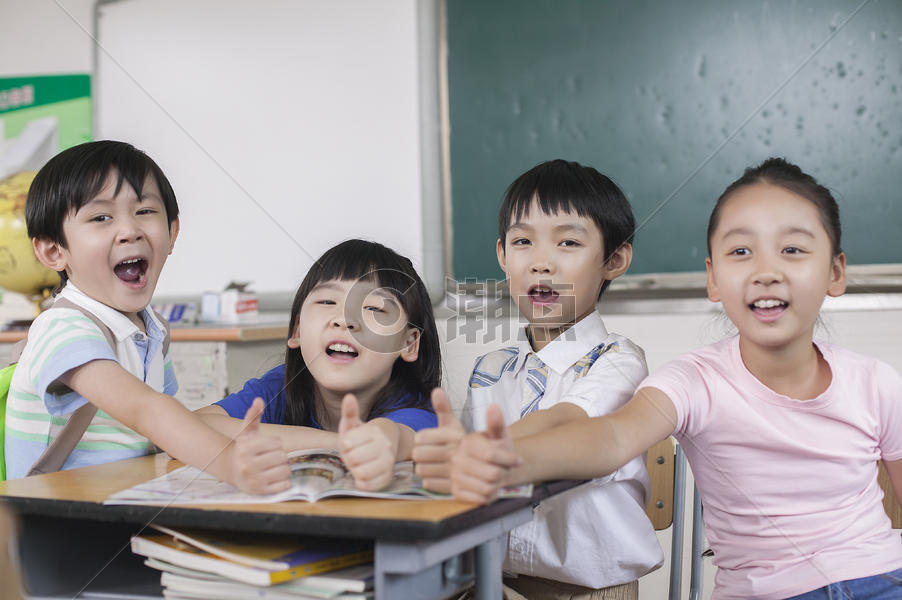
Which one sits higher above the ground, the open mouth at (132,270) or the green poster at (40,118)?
the green poster at (40,118)

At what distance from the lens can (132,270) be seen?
121 centimetres

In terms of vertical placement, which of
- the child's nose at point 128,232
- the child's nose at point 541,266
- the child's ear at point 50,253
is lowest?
the child's nose at point 541,266

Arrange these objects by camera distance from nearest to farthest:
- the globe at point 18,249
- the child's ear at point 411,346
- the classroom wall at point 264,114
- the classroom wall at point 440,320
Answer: the child's ear at point 411,346 → the classroom wall at point 440,320 → the globe at point 18,249 → the classroom wall at point 264,114

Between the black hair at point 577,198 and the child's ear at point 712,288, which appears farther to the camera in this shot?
the black hair at point 577,198

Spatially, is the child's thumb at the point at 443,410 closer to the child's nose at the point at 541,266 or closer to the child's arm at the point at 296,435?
Answer: the child's arm at the point at 296,435

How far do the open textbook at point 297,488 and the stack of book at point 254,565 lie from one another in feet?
0.13

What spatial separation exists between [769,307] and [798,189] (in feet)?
0.55

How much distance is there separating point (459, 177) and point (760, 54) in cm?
93

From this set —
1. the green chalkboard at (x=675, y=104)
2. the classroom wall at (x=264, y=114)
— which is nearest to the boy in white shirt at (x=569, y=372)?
the green chalkboard at (x=675, y=104)

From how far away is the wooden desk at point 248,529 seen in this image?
64 cm

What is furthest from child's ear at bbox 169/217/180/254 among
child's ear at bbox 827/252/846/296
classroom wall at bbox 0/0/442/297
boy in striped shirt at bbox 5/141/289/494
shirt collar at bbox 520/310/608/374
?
classroom wall at bbox 0/0/442/297

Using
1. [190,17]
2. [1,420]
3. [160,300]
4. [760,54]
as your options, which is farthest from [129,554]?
[190,17]

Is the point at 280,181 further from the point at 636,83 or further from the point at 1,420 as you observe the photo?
the point at 1,420

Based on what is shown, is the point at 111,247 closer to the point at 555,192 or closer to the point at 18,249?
the point at 555,192
